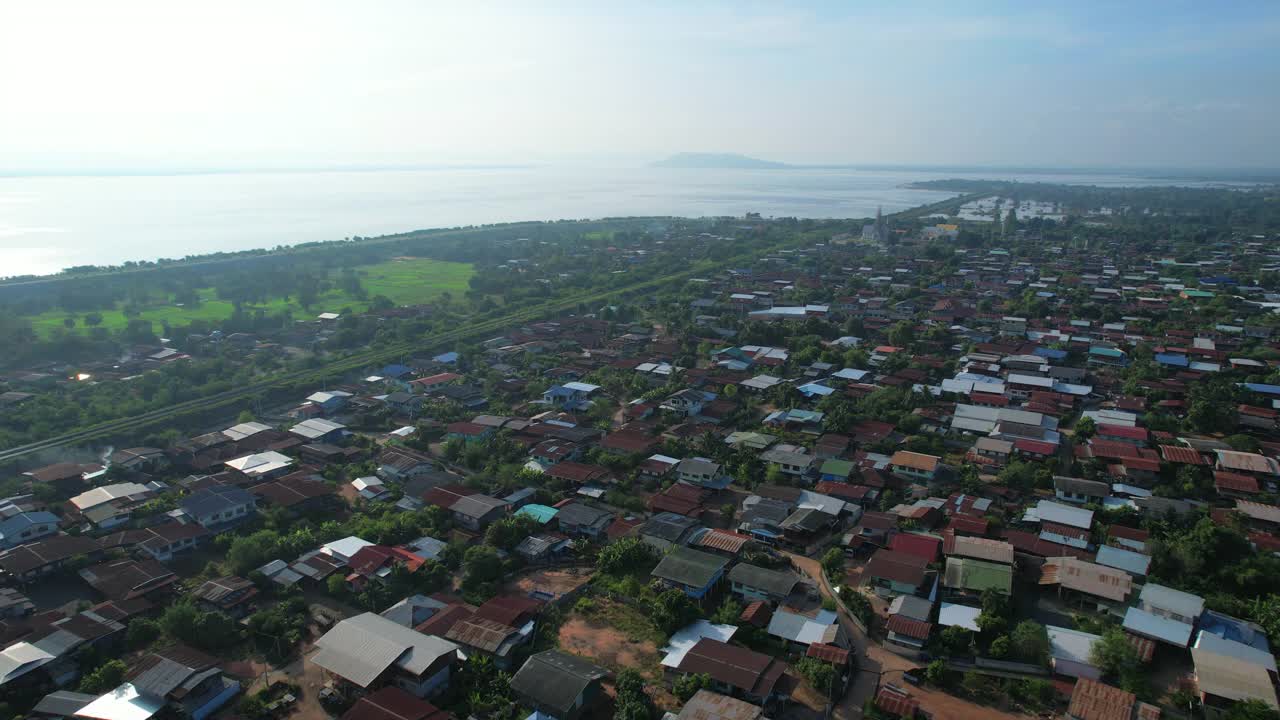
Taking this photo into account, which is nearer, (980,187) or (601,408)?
(601,408)

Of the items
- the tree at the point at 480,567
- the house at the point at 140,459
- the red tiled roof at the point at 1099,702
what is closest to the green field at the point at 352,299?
the house at the point at 140,459

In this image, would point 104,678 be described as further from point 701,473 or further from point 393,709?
point 701,473

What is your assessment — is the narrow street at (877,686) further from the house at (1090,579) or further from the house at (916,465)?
the house at (916,465)

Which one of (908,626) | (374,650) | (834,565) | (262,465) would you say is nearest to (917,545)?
(834,565)

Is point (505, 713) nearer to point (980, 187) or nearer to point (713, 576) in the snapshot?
point (713, 576)

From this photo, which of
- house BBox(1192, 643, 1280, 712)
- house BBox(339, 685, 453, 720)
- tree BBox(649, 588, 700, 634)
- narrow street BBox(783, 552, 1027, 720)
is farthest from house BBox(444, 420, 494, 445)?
house BBox(1192, 643, 1280, 712)

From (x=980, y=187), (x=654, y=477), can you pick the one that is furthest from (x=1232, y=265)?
(x=980, y=187)
